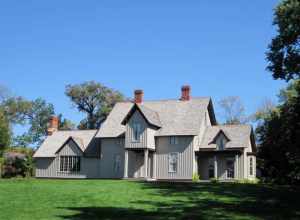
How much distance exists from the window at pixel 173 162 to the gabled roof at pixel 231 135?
2874 millimetres

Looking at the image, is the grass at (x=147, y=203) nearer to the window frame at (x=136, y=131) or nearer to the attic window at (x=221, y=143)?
the attic window at (x=221, y=143)

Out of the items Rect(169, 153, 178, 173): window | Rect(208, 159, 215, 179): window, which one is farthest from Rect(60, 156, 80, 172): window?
Rect(208, 159, 215, 179): window

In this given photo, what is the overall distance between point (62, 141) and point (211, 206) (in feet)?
124

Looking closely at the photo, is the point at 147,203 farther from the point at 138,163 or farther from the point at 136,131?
the point at 138,163

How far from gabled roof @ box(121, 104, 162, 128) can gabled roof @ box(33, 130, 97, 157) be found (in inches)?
310

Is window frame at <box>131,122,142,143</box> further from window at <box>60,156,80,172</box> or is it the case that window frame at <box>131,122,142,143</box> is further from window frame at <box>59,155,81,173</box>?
window at <box>60,156,80,172</box>

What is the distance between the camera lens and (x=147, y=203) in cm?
2545

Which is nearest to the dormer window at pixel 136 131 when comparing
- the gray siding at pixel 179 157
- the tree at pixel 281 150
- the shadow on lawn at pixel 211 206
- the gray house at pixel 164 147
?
the gray house at pixel 164 147

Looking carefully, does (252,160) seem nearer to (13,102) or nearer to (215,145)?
(215,145)

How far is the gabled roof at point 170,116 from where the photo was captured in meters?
51.6

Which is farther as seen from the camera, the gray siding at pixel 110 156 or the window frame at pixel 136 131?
the gray siding at pixel 110 156

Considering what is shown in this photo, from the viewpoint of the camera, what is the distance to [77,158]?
56.9 meters

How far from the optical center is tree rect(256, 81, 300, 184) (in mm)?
48781

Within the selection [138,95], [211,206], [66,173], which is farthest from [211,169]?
[211,206]
